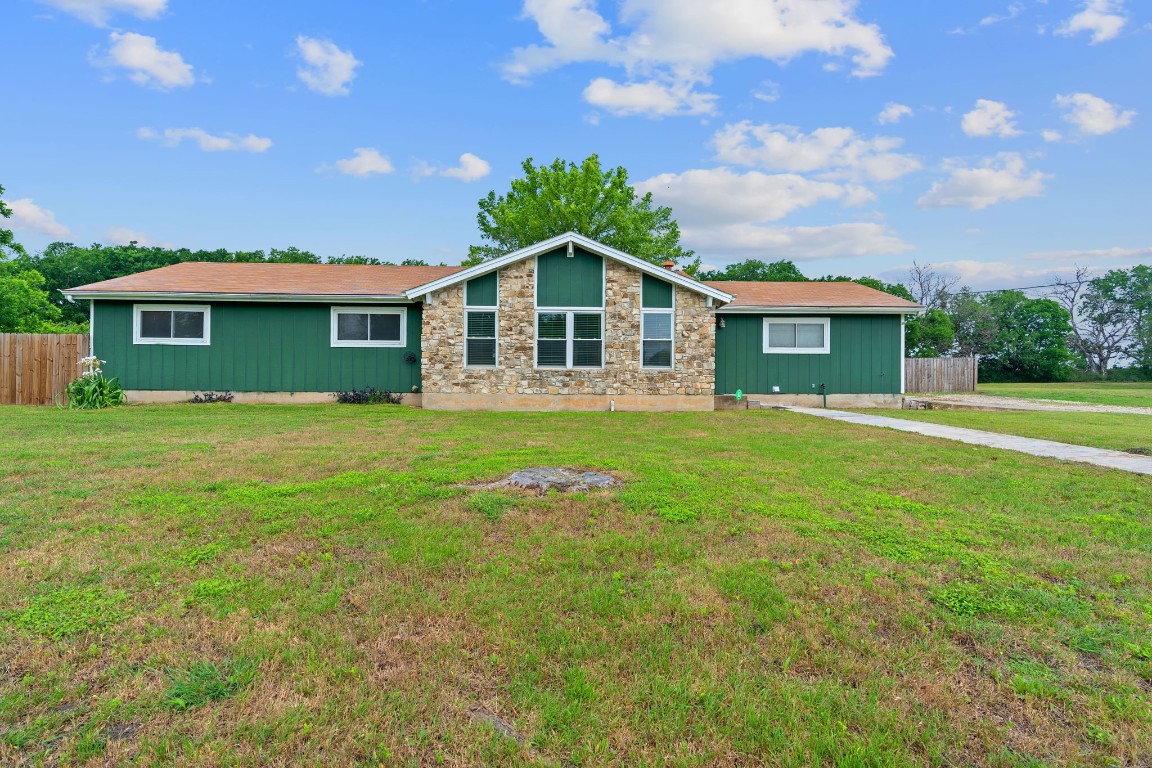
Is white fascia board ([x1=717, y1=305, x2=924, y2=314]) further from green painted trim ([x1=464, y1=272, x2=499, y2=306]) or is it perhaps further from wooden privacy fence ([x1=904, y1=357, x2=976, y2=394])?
wooden privacy fence ([x1=904, y1=357, x2=976, y2=394])

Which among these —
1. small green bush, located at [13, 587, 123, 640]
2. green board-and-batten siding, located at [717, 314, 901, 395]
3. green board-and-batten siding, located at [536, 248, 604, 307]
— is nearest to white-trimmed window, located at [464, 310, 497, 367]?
green board-and-batten siding, located at [536, 248, 604, 307]

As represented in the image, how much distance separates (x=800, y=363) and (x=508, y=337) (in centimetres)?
854

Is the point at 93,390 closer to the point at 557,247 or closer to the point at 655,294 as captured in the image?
the point at 557,247

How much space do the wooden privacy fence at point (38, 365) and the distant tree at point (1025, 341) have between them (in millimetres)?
47145

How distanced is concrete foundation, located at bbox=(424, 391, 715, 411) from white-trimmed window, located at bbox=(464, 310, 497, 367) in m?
0.88

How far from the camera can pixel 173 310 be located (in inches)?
564

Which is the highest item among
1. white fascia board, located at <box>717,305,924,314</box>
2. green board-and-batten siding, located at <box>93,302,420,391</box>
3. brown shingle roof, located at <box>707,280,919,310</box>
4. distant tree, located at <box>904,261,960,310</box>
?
distant tree, located at <box>904,261,960,310</box>

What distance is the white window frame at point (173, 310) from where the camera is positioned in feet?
46.5

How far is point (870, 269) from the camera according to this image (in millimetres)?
42062

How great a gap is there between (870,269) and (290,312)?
41.7 m

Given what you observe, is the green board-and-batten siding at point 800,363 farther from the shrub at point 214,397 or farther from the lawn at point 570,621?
the shrub at point 214,397

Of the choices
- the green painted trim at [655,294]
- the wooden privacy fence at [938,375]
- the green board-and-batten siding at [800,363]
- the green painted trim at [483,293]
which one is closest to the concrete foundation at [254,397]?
the green painted trim at [483,293]

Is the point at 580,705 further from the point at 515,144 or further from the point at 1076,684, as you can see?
the point at 515,144

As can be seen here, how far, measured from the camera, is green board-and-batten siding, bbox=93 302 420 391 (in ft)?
46.4
